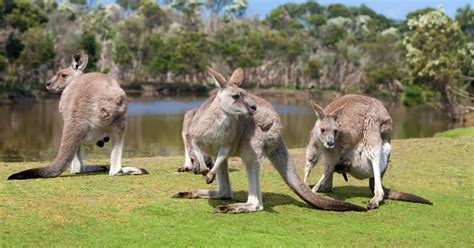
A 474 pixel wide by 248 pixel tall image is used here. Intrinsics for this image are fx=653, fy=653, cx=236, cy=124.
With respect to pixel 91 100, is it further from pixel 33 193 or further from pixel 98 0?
pixel 98 0

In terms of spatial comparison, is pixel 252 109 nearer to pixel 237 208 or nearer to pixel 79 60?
pixel 237 208

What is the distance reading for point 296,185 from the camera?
7793mm

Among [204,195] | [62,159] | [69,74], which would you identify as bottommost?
[204,195]

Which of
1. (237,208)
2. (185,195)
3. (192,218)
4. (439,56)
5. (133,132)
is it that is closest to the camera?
(192,218)

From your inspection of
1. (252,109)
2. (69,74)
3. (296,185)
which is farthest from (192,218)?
(69,74)

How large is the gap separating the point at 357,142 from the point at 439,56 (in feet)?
116

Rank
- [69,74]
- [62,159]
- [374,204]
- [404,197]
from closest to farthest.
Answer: [374,204] → [62,159] → [404,197] → [69,74]

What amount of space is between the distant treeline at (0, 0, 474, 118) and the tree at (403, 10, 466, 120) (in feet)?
0.22

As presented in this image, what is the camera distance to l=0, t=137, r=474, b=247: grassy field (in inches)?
246

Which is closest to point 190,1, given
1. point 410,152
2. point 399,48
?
point 399,48

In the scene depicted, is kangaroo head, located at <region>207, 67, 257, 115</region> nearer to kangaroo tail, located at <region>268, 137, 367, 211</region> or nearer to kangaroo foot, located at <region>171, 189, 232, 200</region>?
kangaroo tail, located at <region>268, 137, 367, 211</region>

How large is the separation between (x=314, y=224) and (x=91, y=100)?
3.69m

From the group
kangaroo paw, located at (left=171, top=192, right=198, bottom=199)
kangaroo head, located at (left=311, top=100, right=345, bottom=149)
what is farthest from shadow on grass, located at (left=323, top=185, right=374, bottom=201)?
kangaroo paw, located at (left=171, top=192, right=198, bottom=199)

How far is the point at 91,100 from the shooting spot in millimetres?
9008
